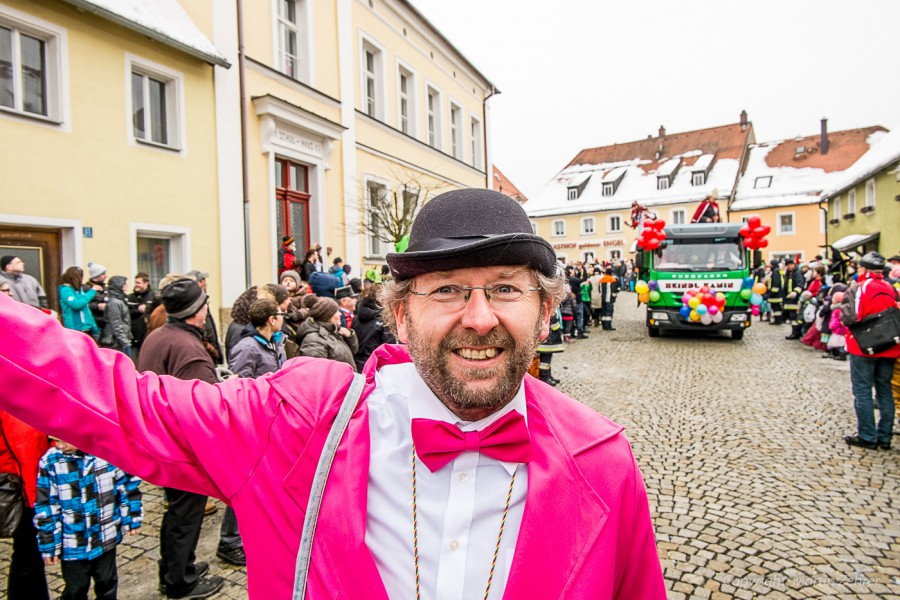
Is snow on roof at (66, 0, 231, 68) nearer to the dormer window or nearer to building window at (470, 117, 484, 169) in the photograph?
building window at (470, 117, 484, 169)

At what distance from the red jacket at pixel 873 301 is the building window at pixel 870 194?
18.6 meters

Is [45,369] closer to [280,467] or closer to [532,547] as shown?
[280,467]

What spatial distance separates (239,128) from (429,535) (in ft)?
37.4

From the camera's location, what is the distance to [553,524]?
1309 mm

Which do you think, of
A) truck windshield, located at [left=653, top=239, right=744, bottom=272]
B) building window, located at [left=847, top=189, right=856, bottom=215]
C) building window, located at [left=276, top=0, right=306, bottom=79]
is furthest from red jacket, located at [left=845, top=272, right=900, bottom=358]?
building window, located at [left=847, top=189, right=856, bottom=215]

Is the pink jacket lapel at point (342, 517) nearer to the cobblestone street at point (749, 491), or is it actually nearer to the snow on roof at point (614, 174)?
the cobblestone street at point (749, 491)

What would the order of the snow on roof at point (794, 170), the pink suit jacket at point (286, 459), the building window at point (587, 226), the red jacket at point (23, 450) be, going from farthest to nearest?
the building window at point (587, 226)
the snow on roof at point (794, 170)
the red jacket at point (23, 450)
the pink suit jacket at point (286, 459)

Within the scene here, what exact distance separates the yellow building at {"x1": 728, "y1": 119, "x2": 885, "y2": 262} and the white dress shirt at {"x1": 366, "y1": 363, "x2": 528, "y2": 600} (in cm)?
4062

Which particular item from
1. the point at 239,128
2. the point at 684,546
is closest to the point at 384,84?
the point at 239,128

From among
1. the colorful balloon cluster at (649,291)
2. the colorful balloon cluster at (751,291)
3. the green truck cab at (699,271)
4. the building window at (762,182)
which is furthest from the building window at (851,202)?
the building window at (762,182)

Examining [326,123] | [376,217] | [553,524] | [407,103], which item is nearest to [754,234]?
[376,217]

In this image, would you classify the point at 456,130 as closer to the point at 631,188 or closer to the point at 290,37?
the point at 290,37

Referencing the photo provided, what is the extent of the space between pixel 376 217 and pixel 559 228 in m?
34.4

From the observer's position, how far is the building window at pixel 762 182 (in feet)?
138
